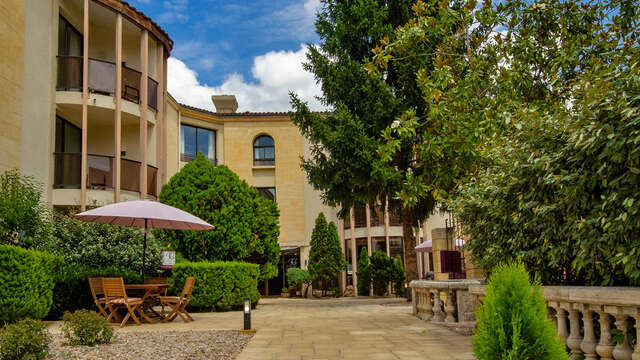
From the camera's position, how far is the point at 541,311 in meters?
3.25

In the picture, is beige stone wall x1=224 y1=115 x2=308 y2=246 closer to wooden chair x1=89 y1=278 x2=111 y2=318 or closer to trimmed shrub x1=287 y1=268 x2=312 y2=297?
trimmed shrub x1=287 y1=268 x2=312 y2=297

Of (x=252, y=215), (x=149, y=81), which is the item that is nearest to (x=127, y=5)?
(x=149, y=81)

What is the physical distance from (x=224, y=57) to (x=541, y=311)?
2485 cm

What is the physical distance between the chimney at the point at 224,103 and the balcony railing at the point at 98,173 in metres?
13.7

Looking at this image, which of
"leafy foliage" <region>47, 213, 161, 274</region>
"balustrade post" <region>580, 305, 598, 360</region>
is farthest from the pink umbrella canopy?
"balustrade post" <region>580, 305, 598, 360</region>

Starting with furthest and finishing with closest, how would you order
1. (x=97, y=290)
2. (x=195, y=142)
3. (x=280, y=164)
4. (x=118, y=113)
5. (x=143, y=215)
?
1. (x=280, y=164)
2. (x=195, y=142)
3. (x=118, y=113)
4. (x=143, y=215)
5. (x=97, y=290)

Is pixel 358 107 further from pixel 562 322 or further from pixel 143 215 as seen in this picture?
pixel 562 322

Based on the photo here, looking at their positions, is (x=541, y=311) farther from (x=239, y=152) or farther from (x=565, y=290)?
(x=239, y=152)

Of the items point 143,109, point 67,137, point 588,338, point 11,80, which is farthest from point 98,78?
point 588,338

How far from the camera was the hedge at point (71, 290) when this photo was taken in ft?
38.7

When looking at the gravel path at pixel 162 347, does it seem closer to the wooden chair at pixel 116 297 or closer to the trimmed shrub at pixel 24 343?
the trimmed shrub at pixel 24 343

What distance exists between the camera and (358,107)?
1677cm

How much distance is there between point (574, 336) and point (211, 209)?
13046mm

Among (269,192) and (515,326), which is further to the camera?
(269,192)
